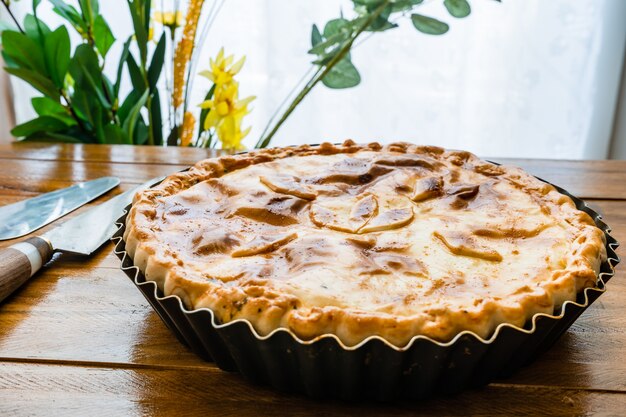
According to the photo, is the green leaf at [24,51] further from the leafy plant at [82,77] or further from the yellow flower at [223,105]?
the yellow flower at [223,105]

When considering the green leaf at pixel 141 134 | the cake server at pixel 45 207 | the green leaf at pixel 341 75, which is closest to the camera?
the cake server at pixel 45 207

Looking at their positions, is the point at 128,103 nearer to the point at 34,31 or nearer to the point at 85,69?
the point at 85,69

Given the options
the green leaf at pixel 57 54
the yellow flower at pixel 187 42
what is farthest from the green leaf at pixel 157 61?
the green leaf at pixel 57 54

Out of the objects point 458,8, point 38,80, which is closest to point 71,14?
point 38,80

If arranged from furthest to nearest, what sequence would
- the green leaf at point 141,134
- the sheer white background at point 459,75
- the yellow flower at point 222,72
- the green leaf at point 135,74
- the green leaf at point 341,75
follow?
the sheer white background at point 459,75 < the green leaf at point 141,134 < the green leaf at point 135,74 < the yellow flower at point 222,72 < the green leaf at point 341,75

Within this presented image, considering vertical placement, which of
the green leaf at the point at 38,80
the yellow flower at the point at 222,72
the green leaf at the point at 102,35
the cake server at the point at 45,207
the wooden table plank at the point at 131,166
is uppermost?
the green leaf at the point at 102,35

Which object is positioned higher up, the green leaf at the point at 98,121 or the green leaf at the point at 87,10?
the green leaf at the point at 87,10

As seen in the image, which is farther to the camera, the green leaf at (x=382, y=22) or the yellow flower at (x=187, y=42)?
the yellow flower at (x=187, y=42)
